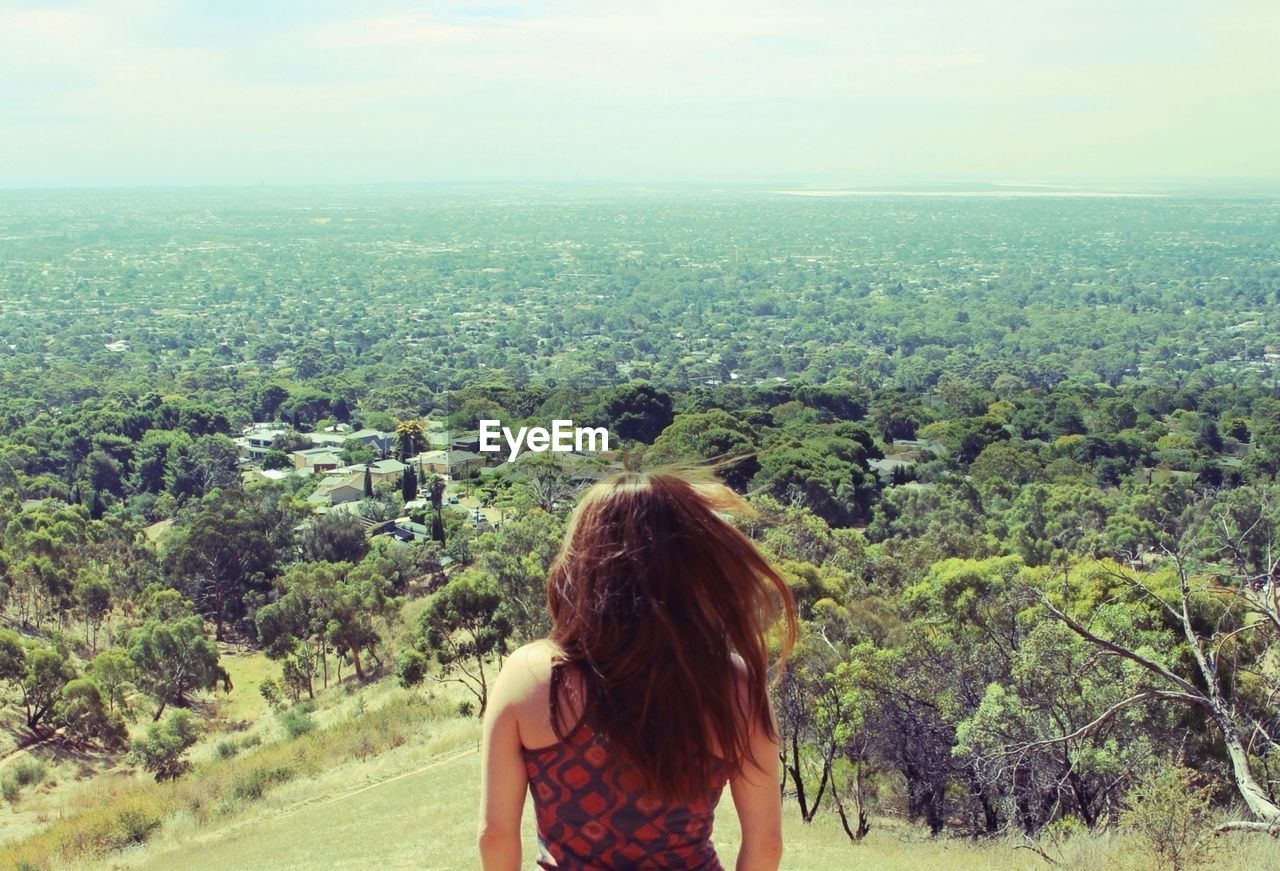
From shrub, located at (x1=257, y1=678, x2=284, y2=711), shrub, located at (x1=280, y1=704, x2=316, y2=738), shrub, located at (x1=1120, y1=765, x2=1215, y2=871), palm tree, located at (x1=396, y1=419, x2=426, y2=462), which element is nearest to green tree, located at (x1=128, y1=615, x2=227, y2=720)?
shrub, located at (x1=257, y1=678, x2=284, y2=711)

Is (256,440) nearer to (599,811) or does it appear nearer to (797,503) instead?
(797,503)

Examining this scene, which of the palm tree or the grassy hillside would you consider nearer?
the grassy hillside

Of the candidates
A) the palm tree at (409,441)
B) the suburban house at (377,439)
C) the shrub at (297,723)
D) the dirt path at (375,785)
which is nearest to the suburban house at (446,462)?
the palm tree at (409,441)

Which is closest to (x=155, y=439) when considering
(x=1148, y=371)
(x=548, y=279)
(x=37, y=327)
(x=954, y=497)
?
(x=954, y=497)

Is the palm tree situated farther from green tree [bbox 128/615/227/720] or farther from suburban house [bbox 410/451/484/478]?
green tree [bbox 128/615/227/720]

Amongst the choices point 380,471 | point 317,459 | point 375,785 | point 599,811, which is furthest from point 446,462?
point 599,811

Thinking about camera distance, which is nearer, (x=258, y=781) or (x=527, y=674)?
(x=527, y=674)

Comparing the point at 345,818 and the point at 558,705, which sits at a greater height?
the point at 558,705
